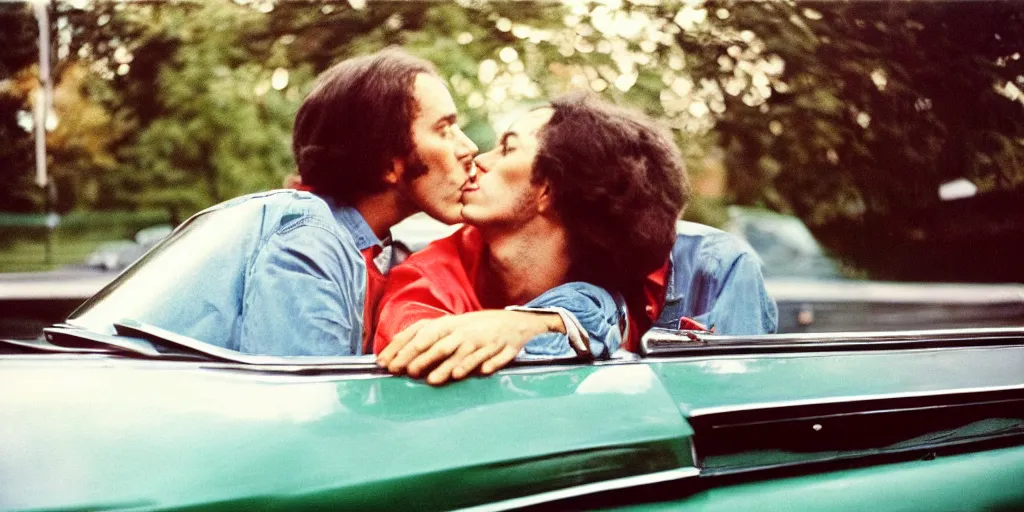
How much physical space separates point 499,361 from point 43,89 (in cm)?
302

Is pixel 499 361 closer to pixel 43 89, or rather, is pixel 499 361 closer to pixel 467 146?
pixel 467 146

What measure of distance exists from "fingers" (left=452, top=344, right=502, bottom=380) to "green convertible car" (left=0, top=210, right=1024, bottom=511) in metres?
0.02

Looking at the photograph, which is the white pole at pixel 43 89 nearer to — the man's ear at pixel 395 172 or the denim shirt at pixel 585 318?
the man's ear at pixel 395 172

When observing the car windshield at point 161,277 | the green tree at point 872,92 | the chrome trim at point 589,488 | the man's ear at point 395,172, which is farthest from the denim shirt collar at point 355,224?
the green tree at point 872,92

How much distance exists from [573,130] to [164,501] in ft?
4.18

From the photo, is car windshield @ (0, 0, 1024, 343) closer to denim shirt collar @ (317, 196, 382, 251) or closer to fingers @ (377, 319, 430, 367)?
denim shirt collar @ (317, 196, 382, 251)

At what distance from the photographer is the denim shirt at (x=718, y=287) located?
2.33 metres

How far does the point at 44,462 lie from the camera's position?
1214 mm

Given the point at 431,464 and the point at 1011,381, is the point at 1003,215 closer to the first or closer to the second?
the point at 1011,381

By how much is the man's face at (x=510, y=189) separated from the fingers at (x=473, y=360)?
603mm

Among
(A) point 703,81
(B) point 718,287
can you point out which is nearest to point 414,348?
(B) point 718,287

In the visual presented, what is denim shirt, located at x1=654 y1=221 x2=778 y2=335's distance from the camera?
7.64 feet

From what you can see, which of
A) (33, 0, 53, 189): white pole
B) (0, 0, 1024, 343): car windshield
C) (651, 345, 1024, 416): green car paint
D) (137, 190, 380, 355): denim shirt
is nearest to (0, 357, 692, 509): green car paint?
(651, 345, 1024, 416): green car paint

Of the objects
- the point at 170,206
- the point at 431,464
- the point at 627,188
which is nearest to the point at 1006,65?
the point at 627,188
